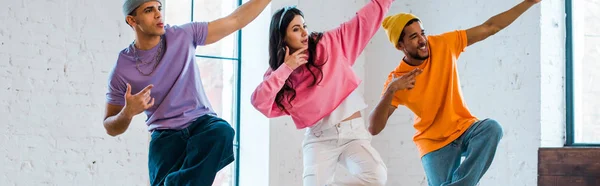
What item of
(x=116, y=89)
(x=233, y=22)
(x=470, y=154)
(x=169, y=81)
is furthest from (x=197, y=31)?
(x=470, y=154)

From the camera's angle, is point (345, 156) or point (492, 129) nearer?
point (492, 129)

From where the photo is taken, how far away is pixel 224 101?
582 cm

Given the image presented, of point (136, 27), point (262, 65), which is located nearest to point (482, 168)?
point (136, 27)

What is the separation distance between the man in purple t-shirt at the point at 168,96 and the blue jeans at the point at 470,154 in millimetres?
1002

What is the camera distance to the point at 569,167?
423 centimetres

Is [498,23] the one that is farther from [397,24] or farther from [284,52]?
[284,52]

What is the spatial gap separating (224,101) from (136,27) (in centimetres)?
201

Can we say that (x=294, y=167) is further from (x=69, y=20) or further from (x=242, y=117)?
(x=69, y=20)

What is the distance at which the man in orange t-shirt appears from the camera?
397cm

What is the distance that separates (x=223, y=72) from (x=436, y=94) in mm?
2098

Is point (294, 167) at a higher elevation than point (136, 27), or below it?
below

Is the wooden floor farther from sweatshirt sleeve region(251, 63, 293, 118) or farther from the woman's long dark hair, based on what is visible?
sweatshirt sleeve region(251, 63, 293, 118)

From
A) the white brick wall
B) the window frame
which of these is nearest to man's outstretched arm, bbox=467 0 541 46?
the white brick wall

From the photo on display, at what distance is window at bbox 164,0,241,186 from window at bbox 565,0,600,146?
2142mm
